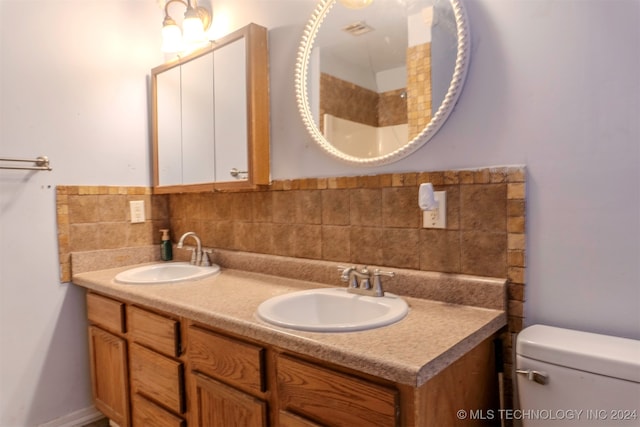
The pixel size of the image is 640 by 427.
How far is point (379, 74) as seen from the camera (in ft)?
4.34

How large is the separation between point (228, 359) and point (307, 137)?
2.74ft

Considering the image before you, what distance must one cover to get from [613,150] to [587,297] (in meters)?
0.36

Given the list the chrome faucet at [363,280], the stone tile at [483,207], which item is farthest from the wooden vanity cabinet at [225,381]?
the stone tile at [483,207]

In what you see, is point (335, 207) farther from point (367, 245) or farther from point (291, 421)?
point (291, 421)

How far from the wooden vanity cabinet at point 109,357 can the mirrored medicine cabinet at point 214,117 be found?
0.62 m

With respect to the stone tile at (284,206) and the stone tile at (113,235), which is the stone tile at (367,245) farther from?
the stone tile at (113,235)

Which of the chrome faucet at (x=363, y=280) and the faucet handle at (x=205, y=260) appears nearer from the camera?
the chrome faucet at (x=363, y=280)

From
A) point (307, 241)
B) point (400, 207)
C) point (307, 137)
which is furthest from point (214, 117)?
point (400, 207)

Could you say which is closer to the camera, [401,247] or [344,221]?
[401,247]

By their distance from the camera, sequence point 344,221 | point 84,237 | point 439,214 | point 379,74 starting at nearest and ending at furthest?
1. point 439,214
2. point 379,74
3. point 344,221
4. point 84,237

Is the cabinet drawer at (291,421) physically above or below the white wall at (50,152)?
below

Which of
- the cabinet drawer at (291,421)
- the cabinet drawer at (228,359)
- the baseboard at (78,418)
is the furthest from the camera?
the baseboard at (78,418)

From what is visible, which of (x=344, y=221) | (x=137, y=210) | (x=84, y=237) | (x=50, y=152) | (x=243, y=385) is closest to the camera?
(x=243, y=385)

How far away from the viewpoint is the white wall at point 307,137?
38.2 inches
